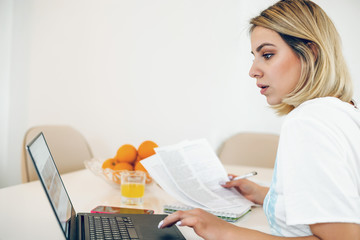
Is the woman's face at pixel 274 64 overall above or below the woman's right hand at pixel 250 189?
above

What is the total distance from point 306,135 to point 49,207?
0.74 m

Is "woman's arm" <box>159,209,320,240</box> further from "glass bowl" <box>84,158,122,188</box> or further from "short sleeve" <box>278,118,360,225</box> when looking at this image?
"glass bowl" <box>84,158,122,188</box>

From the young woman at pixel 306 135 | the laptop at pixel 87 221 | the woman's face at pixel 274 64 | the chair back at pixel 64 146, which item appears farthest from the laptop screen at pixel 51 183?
the chair back at pixel 64 146

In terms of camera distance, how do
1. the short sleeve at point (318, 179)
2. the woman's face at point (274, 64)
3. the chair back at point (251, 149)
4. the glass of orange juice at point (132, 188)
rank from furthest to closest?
1. the chair back at point (251, 149)
2. the glass of orange juice at point (132, 188)
3. the woman's face at point (274, 64)
4. the short sleeve at point (318, 179)

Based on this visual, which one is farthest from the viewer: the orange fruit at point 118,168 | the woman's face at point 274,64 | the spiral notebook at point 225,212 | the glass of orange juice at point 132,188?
the orange fruit at point 118,168

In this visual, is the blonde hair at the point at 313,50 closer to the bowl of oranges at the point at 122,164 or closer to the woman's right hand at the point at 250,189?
the woman's right hand at the point at 250,189

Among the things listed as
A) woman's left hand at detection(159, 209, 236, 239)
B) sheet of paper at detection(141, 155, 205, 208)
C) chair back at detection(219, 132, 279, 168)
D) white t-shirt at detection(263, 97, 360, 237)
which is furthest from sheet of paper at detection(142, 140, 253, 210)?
chair back at detection(219, 132, 279, 168)

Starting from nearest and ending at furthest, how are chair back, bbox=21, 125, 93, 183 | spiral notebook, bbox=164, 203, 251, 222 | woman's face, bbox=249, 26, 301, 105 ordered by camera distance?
1. woman's face, bbox=249, 26, 301, 105
2. spiral notebook, bbox=164, 203, 251, 222
3. chair back, bbox=21, 125, 93, 183

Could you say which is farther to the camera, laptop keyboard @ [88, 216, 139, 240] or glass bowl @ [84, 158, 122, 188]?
glass bowl @ [84, 158, 122, 188]

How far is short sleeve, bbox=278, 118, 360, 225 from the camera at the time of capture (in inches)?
23.7

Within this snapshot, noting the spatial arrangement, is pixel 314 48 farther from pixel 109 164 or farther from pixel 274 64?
pixel 109 164

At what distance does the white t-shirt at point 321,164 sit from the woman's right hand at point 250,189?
19.0 inches

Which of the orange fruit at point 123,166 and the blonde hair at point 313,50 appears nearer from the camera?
the blonde hair at point 313,50

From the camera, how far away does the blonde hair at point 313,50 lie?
80cm
